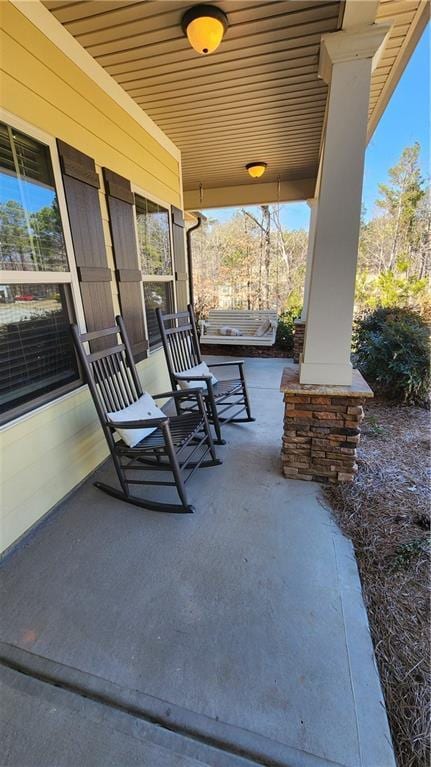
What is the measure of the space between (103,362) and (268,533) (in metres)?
1.49

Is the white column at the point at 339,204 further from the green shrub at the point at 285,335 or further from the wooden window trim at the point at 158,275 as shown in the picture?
the green shrub at the point at 285,335

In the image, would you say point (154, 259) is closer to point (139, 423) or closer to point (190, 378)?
point (190, 378)

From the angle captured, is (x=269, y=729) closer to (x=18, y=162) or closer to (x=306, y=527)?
(x=306, y=527)

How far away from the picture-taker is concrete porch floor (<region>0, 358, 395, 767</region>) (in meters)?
1.02

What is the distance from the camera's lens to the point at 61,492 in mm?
2129

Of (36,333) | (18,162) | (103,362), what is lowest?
(103,362)

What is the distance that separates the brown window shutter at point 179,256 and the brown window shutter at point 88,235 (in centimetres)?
160

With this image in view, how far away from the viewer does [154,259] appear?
138 inches

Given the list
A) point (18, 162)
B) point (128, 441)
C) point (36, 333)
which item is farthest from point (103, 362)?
point (18, 162)


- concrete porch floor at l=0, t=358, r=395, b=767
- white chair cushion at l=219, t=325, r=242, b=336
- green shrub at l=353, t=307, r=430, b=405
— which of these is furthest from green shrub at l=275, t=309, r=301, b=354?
concrete porch floor at l=0, t=358, r=395, b=767

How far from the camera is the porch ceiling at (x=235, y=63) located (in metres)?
1.83

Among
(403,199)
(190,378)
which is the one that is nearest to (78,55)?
(190,378)

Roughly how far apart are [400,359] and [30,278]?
3.46 meters

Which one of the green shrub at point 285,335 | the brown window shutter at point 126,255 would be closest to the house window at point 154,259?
the brown window shutter at point 126,255
